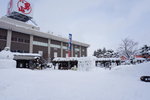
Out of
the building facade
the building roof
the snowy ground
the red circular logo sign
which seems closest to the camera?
the snowy ground

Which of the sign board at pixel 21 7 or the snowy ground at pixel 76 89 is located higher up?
the sign board at pixel 21 7

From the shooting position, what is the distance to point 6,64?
13531 millimetres

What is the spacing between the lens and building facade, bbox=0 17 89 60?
2594 centimetres

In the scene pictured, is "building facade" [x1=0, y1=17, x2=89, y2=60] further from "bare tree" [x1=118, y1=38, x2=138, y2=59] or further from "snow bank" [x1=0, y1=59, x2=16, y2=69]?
"bare tree" [x1=118, y1=38, x2=138, y2=59]

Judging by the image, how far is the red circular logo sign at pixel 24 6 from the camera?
30.1 m

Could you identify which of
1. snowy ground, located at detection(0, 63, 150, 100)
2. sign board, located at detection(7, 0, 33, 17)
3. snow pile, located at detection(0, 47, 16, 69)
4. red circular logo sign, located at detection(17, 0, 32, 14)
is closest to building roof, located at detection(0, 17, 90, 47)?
sign board, located at detection(7, 0, 33, 17)

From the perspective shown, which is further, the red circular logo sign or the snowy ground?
the red circular logo sign

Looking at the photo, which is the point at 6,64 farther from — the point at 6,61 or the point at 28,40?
the point at 28,40

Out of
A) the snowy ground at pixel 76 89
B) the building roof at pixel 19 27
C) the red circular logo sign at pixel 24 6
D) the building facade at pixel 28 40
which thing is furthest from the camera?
the red circular logo sign at pixel 24 6

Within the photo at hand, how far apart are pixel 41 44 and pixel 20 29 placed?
25.4ft

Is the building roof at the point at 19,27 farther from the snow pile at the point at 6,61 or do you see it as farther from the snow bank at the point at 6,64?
the snow bank at the point at 6,64

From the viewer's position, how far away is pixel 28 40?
98.6 feet

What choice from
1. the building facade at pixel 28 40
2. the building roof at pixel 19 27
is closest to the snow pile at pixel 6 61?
the building facade at pixel 28 40

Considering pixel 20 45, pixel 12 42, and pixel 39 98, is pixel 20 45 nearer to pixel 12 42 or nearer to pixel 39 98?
pixel 12 42
